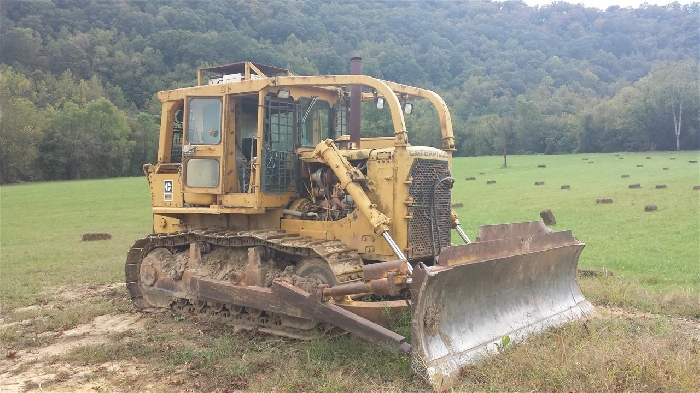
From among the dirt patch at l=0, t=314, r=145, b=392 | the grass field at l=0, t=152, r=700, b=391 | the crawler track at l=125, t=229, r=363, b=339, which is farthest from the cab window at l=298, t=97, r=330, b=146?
the dirt patch at l=0, t=314, r=145, b=392

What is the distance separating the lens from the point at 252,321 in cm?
770

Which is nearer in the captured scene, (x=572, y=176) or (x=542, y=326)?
(x=542, y=326)

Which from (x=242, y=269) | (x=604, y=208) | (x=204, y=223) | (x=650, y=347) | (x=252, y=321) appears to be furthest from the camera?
(x=604, y=208)

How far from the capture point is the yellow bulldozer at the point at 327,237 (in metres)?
6.05

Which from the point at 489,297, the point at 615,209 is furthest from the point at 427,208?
the point at 615,209

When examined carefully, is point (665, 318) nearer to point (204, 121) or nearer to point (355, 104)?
point (355, 104)

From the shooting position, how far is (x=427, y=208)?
302 inches

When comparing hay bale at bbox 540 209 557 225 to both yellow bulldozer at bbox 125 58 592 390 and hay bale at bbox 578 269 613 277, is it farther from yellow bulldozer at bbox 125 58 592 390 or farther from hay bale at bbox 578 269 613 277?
yellow bulldozer at bbox 125 58 592 390

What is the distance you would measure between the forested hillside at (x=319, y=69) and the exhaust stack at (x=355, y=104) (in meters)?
47.8

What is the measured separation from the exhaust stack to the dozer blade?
2439mm

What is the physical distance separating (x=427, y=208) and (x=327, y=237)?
1.38 metres

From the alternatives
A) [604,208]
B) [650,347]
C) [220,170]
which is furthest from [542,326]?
[604,208]

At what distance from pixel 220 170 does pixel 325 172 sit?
1.57m

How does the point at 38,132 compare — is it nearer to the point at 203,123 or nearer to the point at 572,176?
the point at 572,176
